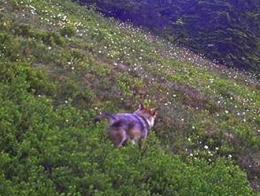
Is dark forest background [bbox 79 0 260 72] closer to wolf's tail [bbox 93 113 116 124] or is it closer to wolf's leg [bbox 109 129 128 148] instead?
wolf's tail [bbox 93 113 116 124]

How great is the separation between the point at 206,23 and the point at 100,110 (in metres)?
22.1

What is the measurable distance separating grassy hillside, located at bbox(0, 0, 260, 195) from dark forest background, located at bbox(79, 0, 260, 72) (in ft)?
25.6

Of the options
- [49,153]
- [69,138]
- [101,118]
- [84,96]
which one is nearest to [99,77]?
[84,96]

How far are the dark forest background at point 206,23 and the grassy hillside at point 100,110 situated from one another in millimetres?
7795

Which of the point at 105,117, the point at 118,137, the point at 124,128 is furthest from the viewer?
the point at 105,117

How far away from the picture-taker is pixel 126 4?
32000 mm

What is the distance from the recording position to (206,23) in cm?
3297

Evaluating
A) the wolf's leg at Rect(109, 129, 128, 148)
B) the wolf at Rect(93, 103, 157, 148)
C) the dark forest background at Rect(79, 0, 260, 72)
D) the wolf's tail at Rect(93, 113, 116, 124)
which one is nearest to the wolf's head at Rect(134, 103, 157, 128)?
the wolf at Rect(93, 103, 157, 148)

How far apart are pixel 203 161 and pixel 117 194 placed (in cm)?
403

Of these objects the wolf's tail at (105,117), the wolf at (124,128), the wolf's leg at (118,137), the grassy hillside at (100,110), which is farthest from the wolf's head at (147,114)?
the wolf's leg at (118,137)

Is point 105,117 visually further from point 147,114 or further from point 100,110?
point 147,114

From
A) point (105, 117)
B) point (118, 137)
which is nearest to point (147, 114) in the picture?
point (105, 117)

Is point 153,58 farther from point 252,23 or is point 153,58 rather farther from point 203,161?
point 252,23

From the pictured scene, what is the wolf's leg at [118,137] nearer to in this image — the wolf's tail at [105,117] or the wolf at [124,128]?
the wolf at [124,128]
